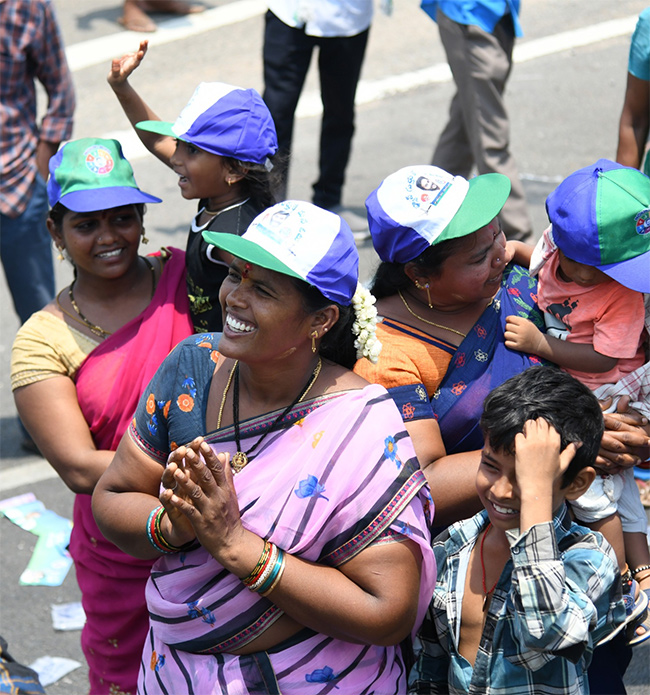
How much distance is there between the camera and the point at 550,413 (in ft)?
7.33

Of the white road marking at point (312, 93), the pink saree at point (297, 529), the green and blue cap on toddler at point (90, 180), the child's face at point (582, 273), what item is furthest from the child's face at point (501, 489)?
the white road marking at point (312, 93)

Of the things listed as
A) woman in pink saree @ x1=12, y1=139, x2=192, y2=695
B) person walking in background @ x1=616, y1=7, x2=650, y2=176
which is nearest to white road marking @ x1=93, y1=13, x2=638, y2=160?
person walking in background @ x1=616, y1=7, x2=650, y2=176

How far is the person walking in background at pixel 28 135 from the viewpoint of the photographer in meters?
4.90

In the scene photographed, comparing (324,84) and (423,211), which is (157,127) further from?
(324,84)

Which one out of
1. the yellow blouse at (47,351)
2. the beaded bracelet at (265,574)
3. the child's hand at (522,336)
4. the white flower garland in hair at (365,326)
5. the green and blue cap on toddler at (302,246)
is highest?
the green and blue cap on toddler at (302,246)

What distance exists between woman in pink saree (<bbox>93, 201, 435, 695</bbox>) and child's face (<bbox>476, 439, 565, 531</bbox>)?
0.15 meters

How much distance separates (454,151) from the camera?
637cm

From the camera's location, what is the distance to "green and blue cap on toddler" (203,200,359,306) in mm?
2229

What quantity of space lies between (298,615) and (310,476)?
0.32 metres

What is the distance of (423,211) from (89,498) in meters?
1.50

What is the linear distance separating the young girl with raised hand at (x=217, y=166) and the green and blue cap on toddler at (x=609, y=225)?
1128mm

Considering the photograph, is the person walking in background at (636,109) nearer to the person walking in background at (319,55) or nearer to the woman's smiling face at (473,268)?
the woman's smiling face at (473,268)

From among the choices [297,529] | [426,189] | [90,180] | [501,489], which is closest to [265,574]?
[297,529]

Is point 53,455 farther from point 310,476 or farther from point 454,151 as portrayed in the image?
point 454,151
